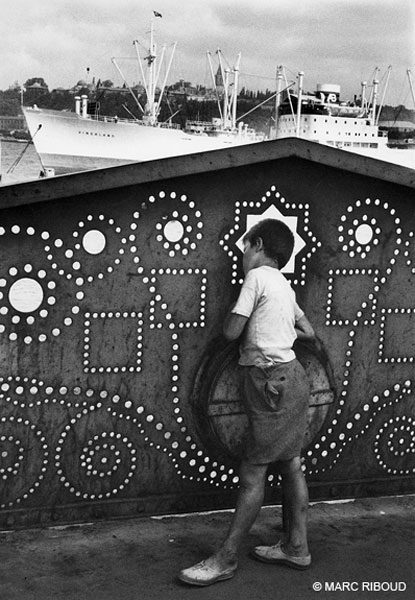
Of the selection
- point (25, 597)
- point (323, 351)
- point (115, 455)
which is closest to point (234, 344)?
point (323, 351)

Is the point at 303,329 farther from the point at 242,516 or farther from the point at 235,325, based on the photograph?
the point at 242,516

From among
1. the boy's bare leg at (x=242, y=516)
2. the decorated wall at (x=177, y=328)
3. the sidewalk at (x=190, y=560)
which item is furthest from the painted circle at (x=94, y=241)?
the sidewalk at (x=190, y=560)

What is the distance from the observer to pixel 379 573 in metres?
3.73

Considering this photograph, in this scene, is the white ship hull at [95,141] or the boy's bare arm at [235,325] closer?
the boy's bare arm at [235,325]

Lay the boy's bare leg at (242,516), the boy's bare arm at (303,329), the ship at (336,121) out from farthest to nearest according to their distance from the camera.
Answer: the ship at (336,121)
the boy's bare arm at (303,329)
the boy's bare leg at (242,516)


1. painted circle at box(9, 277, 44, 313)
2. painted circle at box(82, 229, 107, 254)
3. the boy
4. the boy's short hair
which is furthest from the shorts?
painted circle at box(9, 277, 44, 313)

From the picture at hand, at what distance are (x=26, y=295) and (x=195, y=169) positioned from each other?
3.35ft

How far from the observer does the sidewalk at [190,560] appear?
3482 mm

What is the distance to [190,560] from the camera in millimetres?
3783

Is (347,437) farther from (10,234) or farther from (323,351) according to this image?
(10,234)

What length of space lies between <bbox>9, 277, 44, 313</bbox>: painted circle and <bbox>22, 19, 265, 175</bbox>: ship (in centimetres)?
5720

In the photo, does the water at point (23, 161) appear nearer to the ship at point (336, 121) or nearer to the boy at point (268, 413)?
the ship at point (336, 121)

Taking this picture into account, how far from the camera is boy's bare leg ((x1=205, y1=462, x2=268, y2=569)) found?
358 centimetres

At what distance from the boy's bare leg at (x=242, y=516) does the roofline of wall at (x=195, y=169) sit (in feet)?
4.80
